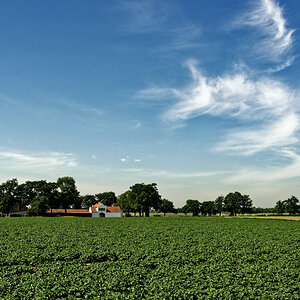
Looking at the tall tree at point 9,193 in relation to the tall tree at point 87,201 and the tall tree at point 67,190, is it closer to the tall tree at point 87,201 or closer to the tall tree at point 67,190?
the tall tree at point 67,190

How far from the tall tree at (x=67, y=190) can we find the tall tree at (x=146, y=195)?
30.4 m

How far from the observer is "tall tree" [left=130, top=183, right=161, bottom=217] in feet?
382

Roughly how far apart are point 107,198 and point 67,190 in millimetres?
63414

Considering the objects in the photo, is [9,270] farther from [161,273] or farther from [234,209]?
[234,209]

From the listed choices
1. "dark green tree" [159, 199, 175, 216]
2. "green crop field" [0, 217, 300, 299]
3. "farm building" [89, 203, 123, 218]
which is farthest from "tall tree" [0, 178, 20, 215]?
"green crop field" [0, 217, 300, 299]

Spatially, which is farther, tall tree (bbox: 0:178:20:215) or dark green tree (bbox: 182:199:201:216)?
dark green tree (bbox: 182:199:201:216)

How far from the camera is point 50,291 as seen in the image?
42.3 feet

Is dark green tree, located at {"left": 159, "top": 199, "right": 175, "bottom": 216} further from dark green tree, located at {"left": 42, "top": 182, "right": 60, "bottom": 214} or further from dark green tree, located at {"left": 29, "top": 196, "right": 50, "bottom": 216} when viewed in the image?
dark green tree, located at {"left": 29, "top": 196, "right": 50, "bottom": 216}

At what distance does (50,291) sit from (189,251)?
13.0 metres

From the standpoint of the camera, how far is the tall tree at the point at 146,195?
116375 mm

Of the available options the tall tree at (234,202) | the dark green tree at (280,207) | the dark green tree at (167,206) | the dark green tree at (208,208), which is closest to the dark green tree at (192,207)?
the dark green tree at (208,208)

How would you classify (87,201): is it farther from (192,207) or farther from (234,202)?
(234,202)

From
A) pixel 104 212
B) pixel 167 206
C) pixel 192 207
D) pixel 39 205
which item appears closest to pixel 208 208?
pixel 192 207

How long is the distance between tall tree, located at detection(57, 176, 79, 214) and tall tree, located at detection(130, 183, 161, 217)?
30.4 m
